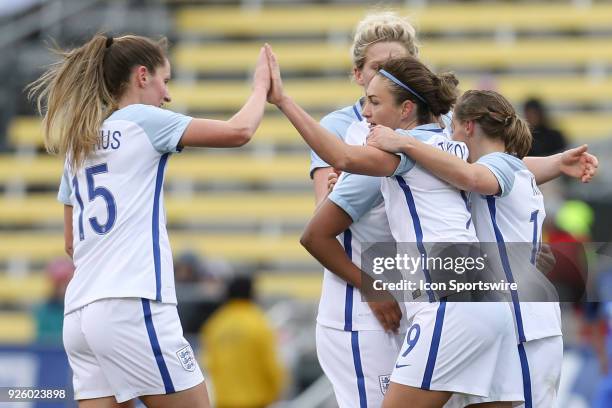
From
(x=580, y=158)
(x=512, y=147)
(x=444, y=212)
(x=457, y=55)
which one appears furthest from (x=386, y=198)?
(x=457, y=55)

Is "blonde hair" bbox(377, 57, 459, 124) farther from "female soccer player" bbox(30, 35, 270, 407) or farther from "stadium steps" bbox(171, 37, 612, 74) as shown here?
"stadium steps" bbox(171, 37, 612, 74)

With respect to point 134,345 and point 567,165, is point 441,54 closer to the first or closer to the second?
point 567,165

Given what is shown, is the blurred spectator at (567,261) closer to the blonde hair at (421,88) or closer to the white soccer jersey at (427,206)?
the white soccer jersey at (427,206)

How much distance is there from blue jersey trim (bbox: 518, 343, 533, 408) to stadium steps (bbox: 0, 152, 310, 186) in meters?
9.38

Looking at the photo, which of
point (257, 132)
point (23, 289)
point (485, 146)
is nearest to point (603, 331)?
point (485, 146)

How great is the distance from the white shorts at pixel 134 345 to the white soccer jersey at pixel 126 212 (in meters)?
0.05

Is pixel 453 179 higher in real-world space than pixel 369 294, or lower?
higher

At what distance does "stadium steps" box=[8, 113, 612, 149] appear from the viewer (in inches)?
515

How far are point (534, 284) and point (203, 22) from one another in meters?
11.2

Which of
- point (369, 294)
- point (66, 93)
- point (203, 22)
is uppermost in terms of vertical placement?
point (203, 22)

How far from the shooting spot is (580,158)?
490 centimetres

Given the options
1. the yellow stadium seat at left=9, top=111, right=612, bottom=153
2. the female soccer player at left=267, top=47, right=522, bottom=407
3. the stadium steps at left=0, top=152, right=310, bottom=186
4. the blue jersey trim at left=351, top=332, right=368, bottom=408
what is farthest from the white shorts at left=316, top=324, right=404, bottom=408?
the stadium steps at left=0, top=152, right=310, bottom=186

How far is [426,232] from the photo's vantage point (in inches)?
166

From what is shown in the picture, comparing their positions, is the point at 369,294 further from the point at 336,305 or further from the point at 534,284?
the point at 534,284
